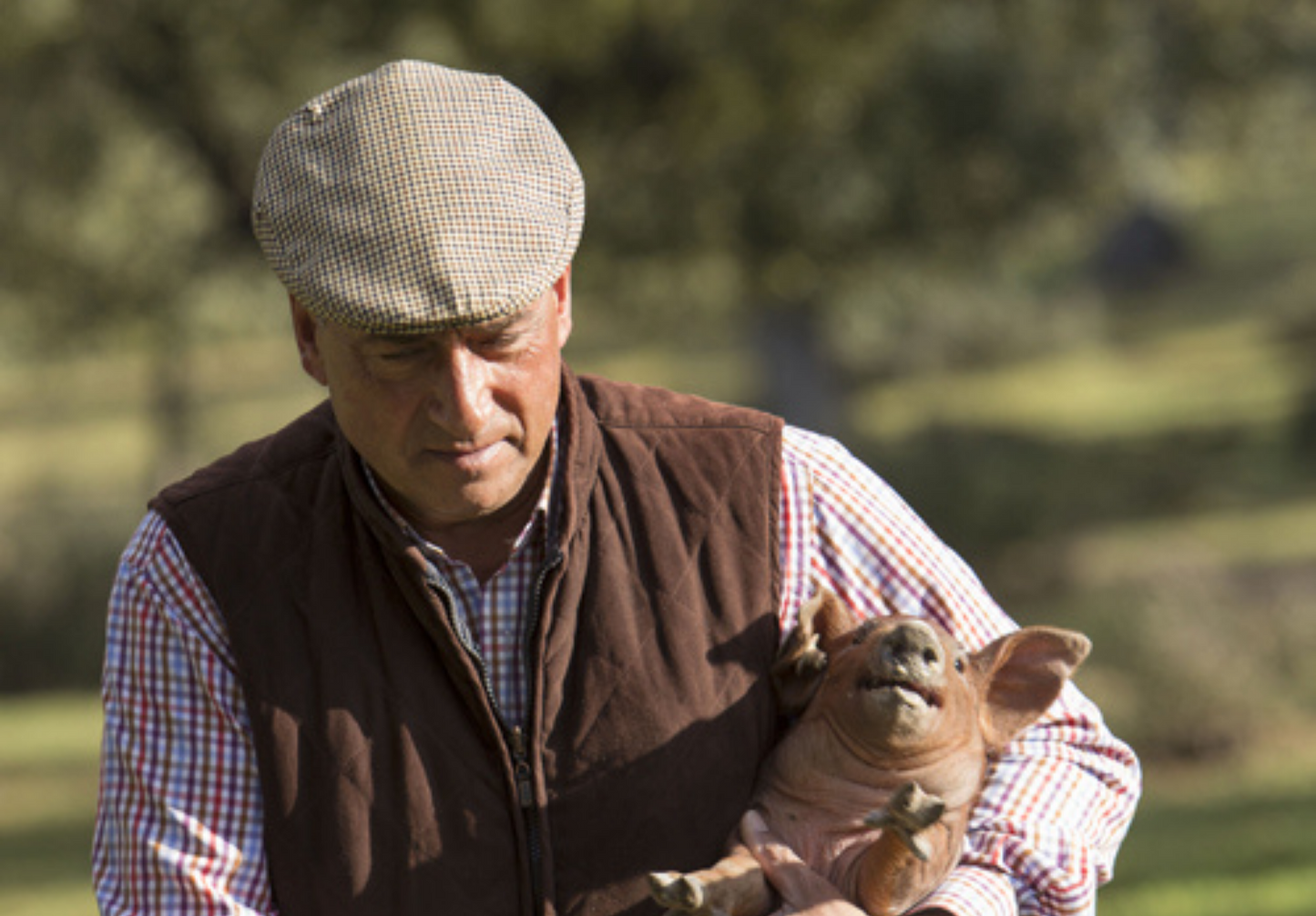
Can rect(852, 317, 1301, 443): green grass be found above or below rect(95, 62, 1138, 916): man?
below

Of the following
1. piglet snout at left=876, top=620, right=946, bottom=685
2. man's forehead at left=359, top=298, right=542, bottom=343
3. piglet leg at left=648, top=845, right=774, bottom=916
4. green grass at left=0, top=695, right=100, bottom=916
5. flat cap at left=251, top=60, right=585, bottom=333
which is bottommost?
green grass at left=0, top=695, right=100, bottom=916

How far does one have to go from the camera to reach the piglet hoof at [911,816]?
8.34ft

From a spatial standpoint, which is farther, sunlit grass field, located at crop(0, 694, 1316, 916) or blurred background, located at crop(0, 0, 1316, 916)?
blurred background, located at crop(0, 0, 1316, 916)

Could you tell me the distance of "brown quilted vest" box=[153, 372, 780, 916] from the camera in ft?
8.77

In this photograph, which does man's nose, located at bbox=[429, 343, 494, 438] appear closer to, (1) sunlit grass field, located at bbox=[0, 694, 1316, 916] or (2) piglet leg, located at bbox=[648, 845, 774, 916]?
(2) piglet leg, located at bbox=[648, 845, 774, 916]

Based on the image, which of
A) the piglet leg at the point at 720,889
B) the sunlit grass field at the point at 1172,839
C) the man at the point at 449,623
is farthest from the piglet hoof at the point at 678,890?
the sunlit grass field at the point at 1172,839

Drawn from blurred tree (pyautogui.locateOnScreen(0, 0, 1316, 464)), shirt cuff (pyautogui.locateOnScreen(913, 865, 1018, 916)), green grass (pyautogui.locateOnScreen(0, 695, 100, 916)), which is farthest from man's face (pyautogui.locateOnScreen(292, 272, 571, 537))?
blurred tree (pyautogui.locateOnScreen(0, 0, 1316, 464))

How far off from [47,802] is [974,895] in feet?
39.7

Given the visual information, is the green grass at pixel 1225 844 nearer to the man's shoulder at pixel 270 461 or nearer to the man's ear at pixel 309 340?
the man's shoulder at pixel 270 461

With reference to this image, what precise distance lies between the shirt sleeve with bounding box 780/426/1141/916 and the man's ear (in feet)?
2.18

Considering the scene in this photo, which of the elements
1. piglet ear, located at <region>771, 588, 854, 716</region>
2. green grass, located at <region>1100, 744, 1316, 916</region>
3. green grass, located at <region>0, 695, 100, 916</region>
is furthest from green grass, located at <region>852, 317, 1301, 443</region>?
piglet ear, located at <region>771, 588, 854, 716</region>

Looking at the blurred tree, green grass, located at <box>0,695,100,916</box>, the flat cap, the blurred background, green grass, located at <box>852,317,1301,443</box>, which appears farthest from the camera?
green grass, located at <box>852,317,1301,443</box>

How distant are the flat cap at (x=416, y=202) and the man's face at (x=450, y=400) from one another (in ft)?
0.19

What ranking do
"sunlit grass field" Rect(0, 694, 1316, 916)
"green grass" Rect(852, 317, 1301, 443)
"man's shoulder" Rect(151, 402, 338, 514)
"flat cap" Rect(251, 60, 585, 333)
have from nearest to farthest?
"flat cap" Rect(251, 60, 585, 333) → "man's shoulder" Rect(151, 402, 338, 514) → "sunlit grass field" Rect(0, 694, 1316, 916) → "green grass" Rect(852, 317, 1301, 443)
